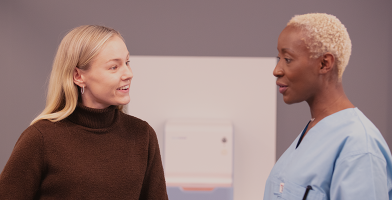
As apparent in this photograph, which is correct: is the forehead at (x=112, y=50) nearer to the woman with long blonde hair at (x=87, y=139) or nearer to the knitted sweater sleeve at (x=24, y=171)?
the woman with long blonde hair at (x=87, y=139)

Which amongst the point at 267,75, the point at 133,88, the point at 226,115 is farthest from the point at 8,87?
the point at 267,75

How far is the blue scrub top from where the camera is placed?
0.76m

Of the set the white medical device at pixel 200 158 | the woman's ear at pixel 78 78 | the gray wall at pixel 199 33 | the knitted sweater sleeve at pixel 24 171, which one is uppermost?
the gray wall at pixel 199 33

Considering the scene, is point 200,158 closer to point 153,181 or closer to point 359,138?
point 153,181

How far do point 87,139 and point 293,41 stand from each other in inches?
27.7

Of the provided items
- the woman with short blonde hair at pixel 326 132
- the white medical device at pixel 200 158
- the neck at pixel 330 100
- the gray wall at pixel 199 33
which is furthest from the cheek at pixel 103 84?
the gray wall at pixel 199 33

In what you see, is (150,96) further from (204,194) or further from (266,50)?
(266,50)

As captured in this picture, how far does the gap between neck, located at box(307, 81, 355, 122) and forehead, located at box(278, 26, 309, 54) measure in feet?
0.40

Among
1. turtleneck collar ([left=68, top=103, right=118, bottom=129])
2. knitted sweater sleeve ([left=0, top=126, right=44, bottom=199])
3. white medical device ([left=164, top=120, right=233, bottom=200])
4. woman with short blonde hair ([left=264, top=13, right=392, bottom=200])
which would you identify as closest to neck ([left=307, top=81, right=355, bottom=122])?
woman with short blonde hair ([left=264, top=13, right=392, bottom=200])

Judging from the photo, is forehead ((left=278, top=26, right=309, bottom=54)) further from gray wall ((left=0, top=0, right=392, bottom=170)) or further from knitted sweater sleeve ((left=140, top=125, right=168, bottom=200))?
gray wall ((left=0, top=0, right=392, bottom=170))

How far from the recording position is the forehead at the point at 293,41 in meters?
0.91

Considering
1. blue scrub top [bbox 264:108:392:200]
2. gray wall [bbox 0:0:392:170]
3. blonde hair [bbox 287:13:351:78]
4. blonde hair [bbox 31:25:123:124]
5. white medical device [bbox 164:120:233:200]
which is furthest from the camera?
gray wall [bbox 0:0:392:170]

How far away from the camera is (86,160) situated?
102cm

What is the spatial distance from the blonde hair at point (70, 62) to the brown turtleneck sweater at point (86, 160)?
38 mm
